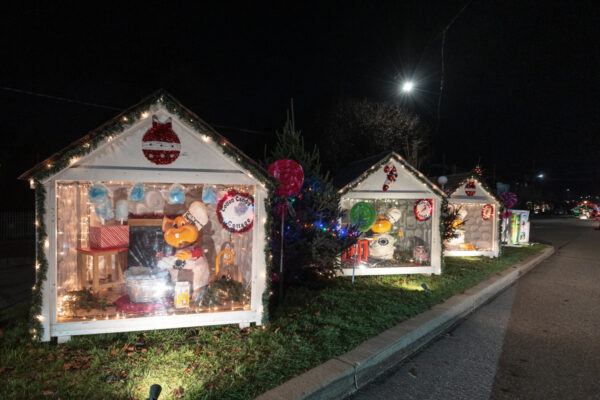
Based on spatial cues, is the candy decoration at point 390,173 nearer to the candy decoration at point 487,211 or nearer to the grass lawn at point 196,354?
the grass lawn at point 196,354

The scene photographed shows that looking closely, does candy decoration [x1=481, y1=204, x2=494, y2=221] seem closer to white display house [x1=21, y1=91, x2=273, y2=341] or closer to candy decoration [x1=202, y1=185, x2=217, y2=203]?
white display house [x1=21, y1=91, x2=273, y2=341]

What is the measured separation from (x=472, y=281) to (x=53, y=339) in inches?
353

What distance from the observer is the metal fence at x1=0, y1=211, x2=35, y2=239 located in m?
12.6

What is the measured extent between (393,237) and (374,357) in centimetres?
670

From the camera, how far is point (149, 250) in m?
6.79

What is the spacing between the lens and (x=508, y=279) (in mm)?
9438

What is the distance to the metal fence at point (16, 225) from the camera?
41.5ft

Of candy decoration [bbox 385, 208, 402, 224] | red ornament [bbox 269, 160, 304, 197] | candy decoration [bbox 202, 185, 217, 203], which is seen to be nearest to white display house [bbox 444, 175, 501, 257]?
candy decoration [bbox 385, 208, 402, 224]

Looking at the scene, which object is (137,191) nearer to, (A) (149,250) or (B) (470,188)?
(A) (149,250)

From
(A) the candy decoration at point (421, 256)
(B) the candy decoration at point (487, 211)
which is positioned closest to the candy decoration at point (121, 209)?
(A) the candy decoration at point (421, 256)

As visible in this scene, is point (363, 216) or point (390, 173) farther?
point (390, 173)

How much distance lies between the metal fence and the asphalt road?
14573 mm

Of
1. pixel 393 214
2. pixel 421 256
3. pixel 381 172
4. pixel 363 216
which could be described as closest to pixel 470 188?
pixel 393 214

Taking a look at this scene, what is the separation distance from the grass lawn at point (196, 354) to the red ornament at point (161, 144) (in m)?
2.64
